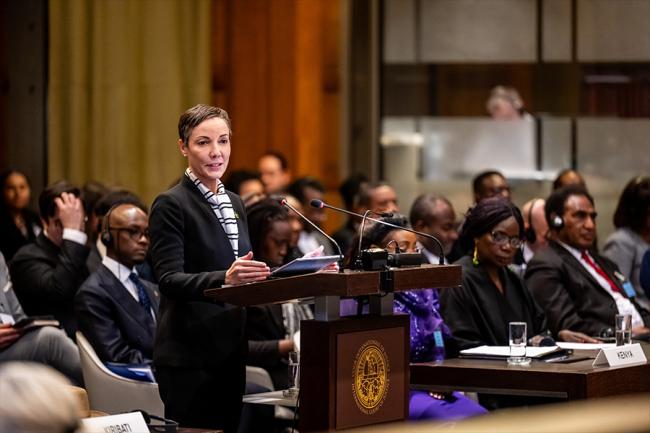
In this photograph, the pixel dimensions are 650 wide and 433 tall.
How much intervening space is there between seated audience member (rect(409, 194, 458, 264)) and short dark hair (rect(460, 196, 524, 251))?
4.84 feet

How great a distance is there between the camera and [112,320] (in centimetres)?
527

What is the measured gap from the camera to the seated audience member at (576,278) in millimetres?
5918

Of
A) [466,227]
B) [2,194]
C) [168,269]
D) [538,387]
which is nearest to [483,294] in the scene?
[466,227]

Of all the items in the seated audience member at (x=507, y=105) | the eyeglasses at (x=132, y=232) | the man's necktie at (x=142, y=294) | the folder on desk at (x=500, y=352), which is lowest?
the folder on desk at (x=500, y=352)

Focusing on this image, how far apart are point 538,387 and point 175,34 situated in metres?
→ 6.11

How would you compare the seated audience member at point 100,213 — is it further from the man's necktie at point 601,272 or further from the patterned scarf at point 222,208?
the man's necktie at point 601,272

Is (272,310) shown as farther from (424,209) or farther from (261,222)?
(424,209)

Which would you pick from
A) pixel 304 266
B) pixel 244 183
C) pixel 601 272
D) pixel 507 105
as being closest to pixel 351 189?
pixel 244 183

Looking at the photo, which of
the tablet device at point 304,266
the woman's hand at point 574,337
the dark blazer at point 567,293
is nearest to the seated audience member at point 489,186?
the dark blazer at point 567,293

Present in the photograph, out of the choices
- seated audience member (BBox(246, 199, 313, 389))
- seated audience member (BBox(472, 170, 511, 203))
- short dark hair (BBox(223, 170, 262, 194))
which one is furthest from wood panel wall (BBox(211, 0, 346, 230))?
seated audience member (BBox(246, 199, 313, 389))

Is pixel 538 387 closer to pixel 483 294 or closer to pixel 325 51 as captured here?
pixel 483 294

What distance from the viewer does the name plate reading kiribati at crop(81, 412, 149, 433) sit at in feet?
11.4

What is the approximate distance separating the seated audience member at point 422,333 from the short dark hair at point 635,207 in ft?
8.15

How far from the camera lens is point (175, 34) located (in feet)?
32.2
